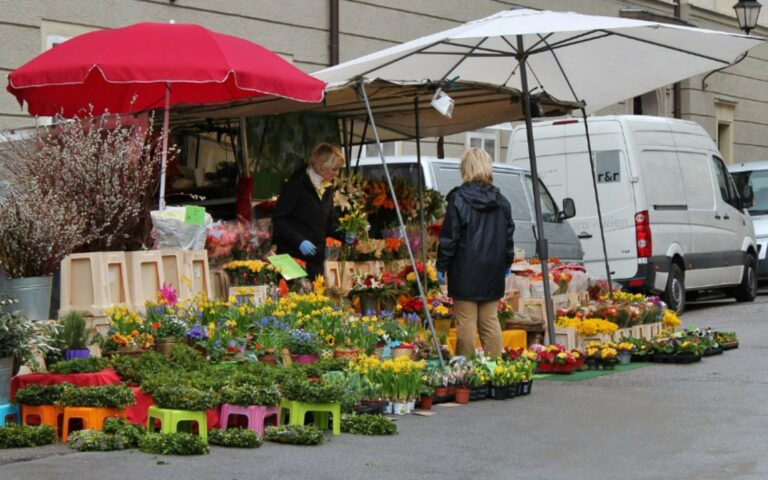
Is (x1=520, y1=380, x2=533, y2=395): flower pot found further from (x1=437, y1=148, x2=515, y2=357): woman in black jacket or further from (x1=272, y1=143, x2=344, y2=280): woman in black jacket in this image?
(x1=272, y1=143, x2=344, y2=280): woman in black jacket

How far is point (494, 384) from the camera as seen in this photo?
9.96 meters

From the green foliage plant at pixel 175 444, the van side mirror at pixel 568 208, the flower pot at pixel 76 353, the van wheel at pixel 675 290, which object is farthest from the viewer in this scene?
the van wheel at pixel 675 290

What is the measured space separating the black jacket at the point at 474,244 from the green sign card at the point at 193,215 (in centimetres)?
184

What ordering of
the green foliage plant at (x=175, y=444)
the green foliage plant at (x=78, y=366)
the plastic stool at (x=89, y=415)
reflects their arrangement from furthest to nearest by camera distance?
the green foliage plant at (x=78, y=366) → the plastic stool at (x=89, y=415) → the green foliage plant at (x=175, y=444)

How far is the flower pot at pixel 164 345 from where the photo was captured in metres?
8.91

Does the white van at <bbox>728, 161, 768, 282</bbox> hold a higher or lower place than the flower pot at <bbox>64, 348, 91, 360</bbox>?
higher

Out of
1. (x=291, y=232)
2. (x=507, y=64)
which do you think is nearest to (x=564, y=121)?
(x=507, y=64)

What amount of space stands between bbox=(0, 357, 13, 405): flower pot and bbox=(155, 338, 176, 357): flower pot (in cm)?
115

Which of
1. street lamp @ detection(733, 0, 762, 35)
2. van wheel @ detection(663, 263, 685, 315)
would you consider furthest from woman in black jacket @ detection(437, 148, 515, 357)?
street lamp @ detection(733, 0, 762, 35)

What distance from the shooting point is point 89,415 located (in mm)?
7738

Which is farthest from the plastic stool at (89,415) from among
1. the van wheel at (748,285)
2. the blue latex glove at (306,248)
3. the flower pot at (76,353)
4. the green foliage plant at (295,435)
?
the van wheel at (748,285)

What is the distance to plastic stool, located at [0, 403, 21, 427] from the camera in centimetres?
794

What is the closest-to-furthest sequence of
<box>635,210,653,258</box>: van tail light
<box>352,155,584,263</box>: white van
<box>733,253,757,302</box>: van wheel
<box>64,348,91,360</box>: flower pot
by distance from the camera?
<box>64,348,91,360</box>: flower pot
<box>352,155,584,263</box>: white van
<box>635,210,653,258</box>: van tail light
<box>733,253,757,302</box>: van wheel

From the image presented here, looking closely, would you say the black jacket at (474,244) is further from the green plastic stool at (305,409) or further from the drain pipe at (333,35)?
the drain pipe at (333,35)
